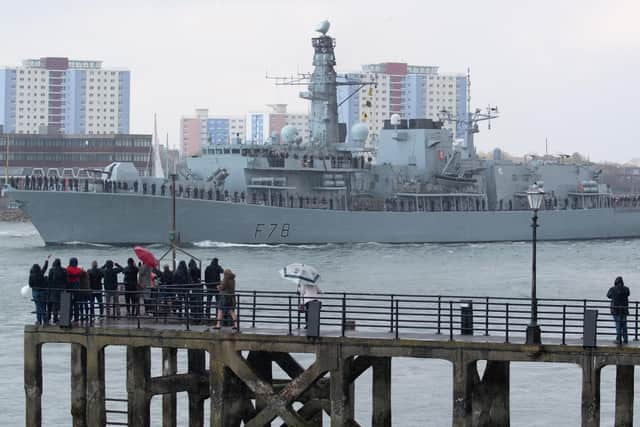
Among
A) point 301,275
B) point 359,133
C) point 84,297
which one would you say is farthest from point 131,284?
point 359,133

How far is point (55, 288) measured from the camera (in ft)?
82.2

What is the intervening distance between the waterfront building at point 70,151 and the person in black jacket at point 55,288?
141m

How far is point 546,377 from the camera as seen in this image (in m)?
35.5

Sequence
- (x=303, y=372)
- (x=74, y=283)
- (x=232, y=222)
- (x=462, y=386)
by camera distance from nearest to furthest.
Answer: (x=462, y=386)
(x=303, y=372)
(x=74, y=283)
(x=232, y=222)

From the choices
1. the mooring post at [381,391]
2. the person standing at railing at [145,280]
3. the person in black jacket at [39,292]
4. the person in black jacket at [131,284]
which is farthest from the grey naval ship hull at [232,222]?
the mooring post at [381,391]

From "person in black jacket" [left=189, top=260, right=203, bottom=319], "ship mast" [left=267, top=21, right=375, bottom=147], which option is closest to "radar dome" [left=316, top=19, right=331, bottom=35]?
"ship mast" [left=267, top=21, right=375, bottom=147]

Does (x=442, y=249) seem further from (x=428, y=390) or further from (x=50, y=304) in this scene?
(x=50, y=304)

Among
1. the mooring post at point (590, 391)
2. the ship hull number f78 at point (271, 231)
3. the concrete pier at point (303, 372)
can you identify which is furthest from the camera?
the ship hull number f78 at point (271, 231)

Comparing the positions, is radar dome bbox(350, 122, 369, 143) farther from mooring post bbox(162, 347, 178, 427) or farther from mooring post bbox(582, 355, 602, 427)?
mooring post bbox(582, 355, 602, 427)

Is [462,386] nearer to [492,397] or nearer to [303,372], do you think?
[492,397]

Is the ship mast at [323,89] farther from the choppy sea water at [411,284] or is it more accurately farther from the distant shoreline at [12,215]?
the distant shoreline at [12,215]

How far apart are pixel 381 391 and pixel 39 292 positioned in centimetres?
633

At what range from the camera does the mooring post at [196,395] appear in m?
26.4

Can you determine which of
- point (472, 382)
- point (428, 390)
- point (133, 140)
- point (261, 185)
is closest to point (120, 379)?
point (428, 390)
